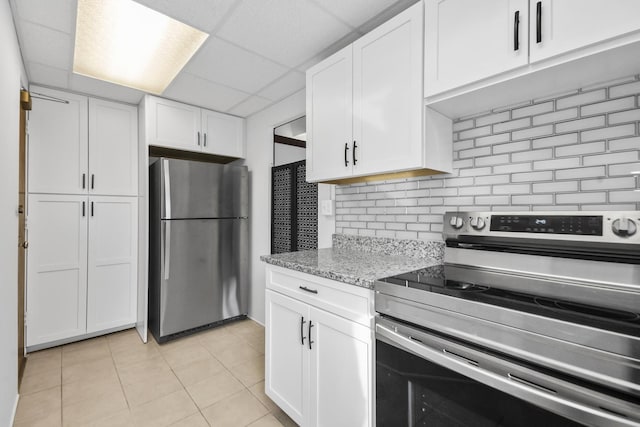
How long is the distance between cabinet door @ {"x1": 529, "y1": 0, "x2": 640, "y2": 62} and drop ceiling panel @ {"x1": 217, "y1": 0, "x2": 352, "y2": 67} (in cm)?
104

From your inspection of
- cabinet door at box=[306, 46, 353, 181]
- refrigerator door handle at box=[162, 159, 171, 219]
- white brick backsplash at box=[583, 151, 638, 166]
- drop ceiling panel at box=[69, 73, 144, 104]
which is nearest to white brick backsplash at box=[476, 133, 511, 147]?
white brick backsplash at box=[583, 151, 638, 166]

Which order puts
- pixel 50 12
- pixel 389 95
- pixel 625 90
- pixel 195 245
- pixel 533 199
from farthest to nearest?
pixel 195 245, pixel 50 12, pixel 389 95, pixel 533 199, pixel 625 90

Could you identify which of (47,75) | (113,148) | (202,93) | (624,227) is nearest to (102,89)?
(47,75)

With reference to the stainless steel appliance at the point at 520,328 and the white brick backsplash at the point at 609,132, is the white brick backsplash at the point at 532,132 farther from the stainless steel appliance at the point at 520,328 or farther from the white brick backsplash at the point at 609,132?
the stainless steel appliance at the point at 520,328

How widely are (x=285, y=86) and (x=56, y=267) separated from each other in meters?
2.62

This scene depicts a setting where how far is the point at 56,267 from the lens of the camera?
2689mm

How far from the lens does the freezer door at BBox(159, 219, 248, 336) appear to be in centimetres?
275

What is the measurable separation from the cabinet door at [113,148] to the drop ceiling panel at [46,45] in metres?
0.66

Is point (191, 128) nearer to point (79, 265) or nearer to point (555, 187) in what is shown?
point (79, 265)

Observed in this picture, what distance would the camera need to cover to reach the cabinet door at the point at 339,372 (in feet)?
4.07

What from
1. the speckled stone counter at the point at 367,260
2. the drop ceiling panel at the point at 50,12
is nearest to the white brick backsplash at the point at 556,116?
the speckled stone counter at the point at 367,260

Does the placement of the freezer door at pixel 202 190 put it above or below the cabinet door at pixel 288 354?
above

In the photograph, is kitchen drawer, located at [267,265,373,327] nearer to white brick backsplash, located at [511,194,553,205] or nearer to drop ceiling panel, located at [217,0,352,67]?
white brick backsplash, located at [511,194,553,205]

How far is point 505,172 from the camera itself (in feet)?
4.74
